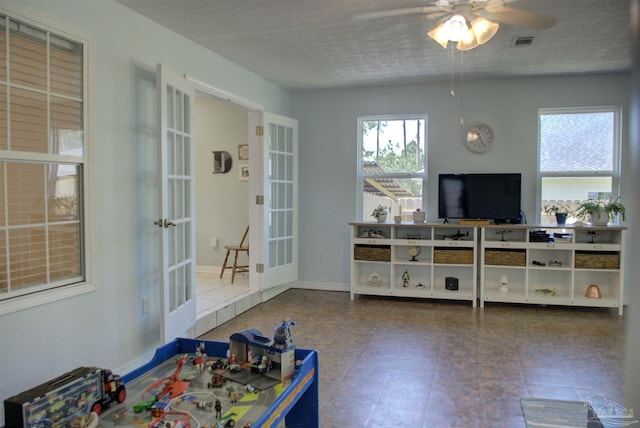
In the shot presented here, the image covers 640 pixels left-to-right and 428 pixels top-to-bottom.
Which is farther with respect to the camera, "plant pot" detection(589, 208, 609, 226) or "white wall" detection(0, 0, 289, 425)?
"plant pot" detection(589, 208, 609, 226)

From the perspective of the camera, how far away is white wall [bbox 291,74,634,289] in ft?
17.0

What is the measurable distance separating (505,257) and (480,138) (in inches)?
55.0

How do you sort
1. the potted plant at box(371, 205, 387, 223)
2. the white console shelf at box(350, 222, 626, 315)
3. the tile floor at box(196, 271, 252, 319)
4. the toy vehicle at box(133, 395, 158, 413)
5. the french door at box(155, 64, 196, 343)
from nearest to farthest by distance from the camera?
the toy vehicle at box(133, 395, 158, 413)
the french door at box(155, 64, 196, 343)
the tile floor at box(196, 271, 252, 319)
the white console shelf at box(350, 222, 626, 315)
the potted plant at box(371, 205, 387, 223)

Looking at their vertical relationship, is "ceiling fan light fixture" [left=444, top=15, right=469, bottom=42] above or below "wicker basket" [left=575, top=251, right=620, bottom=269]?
above

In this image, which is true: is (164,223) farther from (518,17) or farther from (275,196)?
(518,17)

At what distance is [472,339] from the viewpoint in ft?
12.9

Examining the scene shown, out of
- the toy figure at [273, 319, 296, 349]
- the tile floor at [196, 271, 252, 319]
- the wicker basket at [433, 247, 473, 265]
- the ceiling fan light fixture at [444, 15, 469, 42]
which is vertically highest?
the ceiling fan light fixture at [444, 15, 469, 42]

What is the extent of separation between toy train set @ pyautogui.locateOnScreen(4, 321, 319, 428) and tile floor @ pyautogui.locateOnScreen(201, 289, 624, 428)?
23.0 inches

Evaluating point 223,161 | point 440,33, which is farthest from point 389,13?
point 223,161

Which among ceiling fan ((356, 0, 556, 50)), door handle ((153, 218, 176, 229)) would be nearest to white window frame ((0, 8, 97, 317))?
door handle ((153, 218, 176, 229))

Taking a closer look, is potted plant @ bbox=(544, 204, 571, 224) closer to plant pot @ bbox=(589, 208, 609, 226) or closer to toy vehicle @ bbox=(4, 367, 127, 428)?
plant pot @ bbox=(589, 208, 609, 226)

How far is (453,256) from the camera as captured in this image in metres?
5.11

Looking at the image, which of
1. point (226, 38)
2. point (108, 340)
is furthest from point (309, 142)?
point (108, 340)

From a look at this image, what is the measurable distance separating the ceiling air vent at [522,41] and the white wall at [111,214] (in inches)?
112
